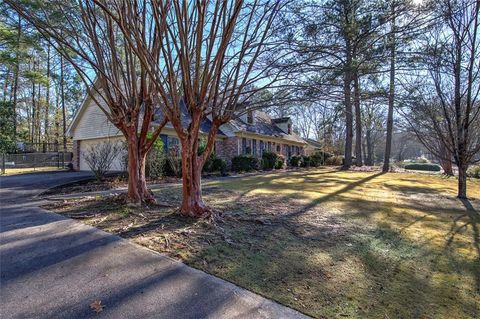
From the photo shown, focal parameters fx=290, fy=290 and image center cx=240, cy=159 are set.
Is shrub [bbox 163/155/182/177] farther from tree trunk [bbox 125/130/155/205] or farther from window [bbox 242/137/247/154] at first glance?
window [bbox 242/137/247/154]

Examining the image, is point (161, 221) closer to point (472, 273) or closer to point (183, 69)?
point (183, 69)

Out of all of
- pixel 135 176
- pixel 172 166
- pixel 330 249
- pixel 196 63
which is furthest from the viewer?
pixel 172 166

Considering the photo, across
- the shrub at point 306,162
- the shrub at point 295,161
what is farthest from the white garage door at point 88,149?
the shrub at point 306,162

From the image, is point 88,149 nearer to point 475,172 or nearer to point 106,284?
point 106,284

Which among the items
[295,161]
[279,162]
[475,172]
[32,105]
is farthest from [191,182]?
[32,105]

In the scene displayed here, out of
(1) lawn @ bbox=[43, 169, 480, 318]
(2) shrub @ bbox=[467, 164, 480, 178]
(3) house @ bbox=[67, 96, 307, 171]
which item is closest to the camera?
(1) lawn @ bbox=[43, 169, 480, 318]

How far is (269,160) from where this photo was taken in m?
22.4

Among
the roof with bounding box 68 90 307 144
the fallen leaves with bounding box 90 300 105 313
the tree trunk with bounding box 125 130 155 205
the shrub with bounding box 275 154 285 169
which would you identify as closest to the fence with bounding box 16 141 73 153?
the roof with bounding box 68 90 307 144

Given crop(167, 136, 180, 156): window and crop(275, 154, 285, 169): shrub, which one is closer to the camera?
crop(167, 136, 180, 156): window

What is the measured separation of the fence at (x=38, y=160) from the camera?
70.8ft

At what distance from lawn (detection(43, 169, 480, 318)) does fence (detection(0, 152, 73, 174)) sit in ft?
58.6

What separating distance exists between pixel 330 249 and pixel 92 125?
1808cm

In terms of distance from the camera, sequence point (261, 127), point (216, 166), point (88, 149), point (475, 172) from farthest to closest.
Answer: point (261, 127)
point (475, 172)
point (88, 149)
point (216, 166)

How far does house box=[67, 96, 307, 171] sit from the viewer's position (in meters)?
17.2
